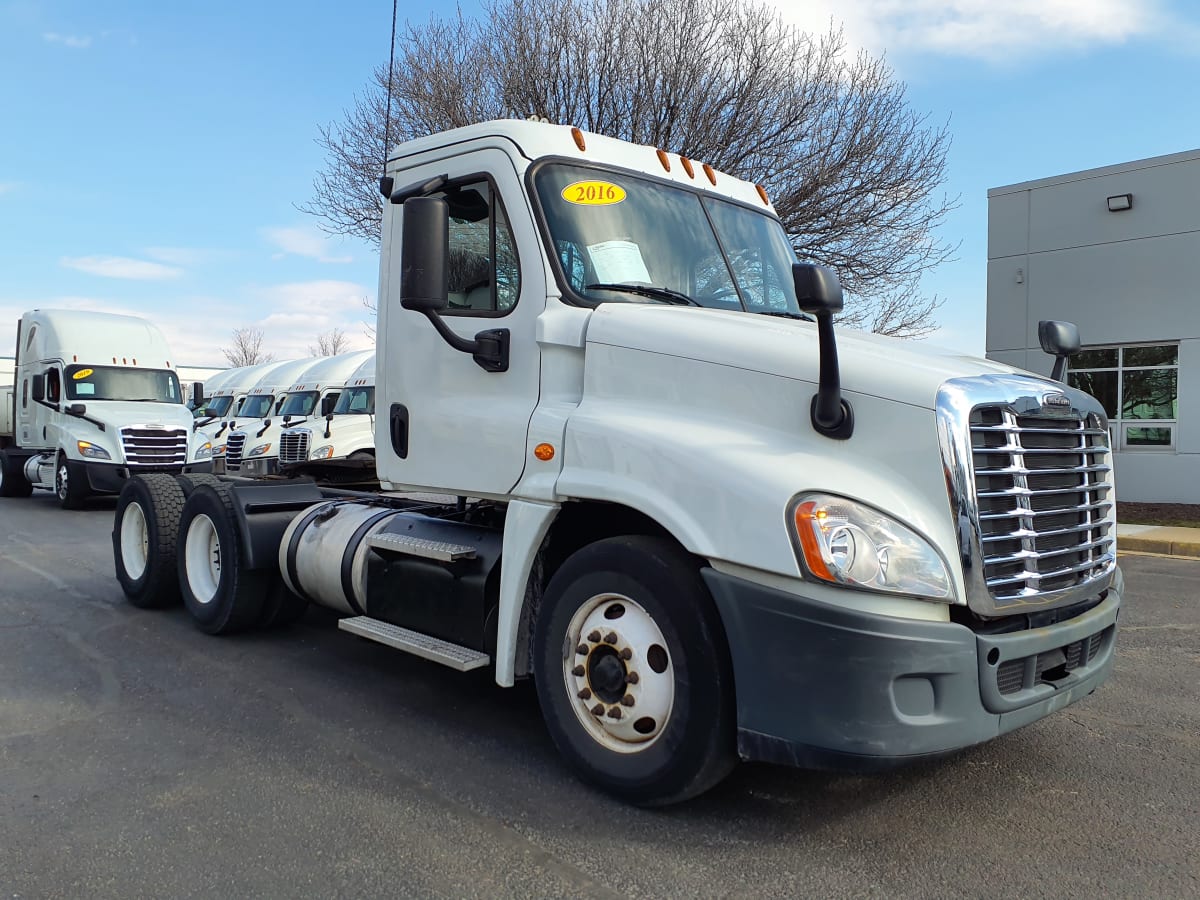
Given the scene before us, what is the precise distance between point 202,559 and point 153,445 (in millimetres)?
10465

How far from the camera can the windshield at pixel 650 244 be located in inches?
157

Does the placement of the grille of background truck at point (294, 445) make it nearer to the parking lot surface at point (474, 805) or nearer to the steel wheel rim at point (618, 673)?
the parking lot surface at point (474, 805)

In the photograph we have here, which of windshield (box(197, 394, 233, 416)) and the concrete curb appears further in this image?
windshield (box(197, 394, 233, 416))

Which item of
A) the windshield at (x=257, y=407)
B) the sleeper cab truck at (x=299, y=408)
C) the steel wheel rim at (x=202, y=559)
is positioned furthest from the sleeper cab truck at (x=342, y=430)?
the steel wheel rim at (x=202, y=559)

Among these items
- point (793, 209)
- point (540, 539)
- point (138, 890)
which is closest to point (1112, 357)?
point (793, 209)

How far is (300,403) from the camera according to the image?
21094mm

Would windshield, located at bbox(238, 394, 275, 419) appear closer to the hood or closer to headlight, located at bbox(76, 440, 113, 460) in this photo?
headlight, located at bbox(76, 440, 113, 460)

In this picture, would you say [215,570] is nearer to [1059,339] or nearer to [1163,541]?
[1059,339]

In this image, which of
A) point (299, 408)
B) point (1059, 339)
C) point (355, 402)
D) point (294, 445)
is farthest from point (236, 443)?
point (1059, 339)

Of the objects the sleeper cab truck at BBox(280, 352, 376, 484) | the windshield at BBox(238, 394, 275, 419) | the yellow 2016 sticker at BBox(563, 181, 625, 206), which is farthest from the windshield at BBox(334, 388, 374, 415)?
the yellow 2016 sticker at BBox(563, 181, 625, 206)

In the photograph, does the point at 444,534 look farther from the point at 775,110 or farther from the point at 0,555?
the point at 775,110

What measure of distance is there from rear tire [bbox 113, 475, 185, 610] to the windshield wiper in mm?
4222

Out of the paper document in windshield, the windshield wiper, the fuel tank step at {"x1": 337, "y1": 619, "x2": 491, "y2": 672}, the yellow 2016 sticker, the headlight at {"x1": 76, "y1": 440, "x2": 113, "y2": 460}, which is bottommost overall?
the fuel tank step at {"x1": 337, "y1": 619, "x2": 491, "y2": 672}

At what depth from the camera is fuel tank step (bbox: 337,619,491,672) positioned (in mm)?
4047
